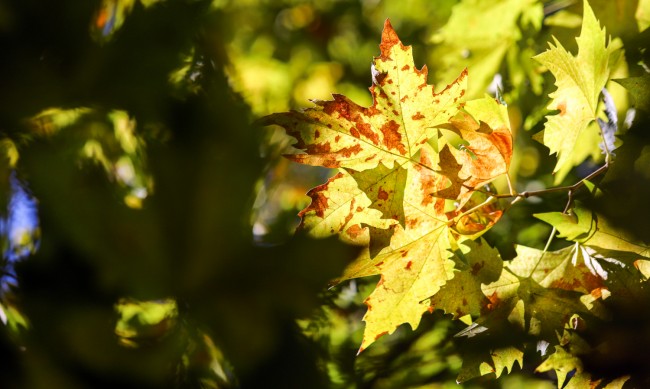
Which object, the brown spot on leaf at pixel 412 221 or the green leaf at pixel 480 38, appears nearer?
the brown spot on leaf at pixel 412 221

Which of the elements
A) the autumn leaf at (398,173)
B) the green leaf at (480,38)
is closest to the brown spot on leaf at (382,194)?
the autumn leaf at (398,173)

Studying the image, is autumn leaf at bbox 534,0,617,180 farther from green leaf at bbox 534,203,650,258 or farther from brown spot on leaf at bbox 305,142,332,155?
brown spot on leaf at bbox 305,142,332,155

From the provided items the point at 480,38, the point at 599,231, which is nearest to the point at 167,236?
the point at 599,231

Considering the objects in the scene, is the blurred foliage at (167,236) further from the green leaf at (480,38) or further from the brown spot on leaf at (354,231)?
the green leaf at (480,38)

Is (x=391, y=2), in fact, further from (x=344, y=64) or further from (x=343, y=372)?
(x=343, y=372)

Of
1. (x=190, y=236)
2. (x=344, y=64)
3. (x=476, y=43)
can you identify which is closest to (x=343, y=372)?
(x=190, y=236)

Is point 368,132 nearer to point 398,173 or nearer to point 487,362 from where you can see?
point 398,173

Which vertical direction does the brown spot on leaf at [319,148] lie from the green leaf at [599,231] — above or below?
above
